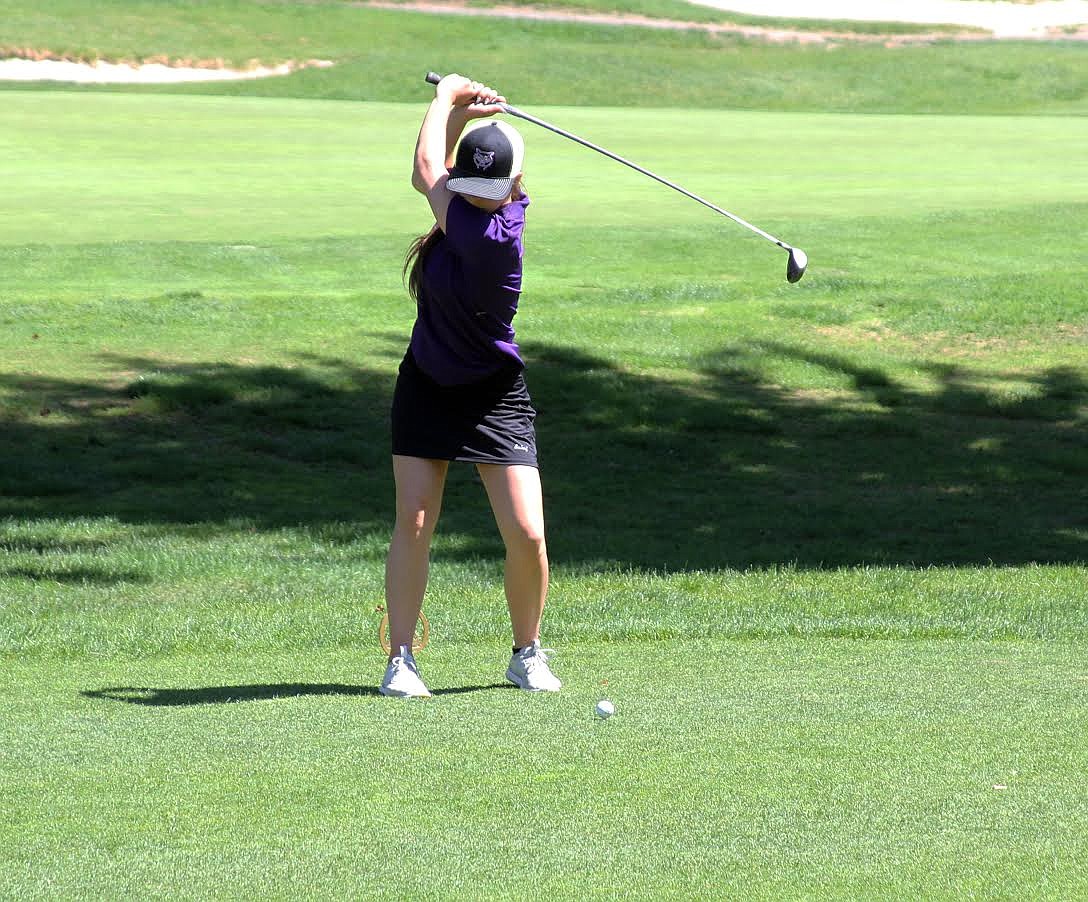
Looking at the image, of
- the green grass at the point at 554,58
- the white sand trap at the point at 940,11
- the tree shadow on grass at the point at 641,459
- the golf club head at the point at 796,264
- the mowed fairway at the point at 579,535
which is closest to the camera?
the mowed fairway at the point at 579,535

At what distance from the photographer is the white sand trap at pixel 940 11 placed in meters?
54.9

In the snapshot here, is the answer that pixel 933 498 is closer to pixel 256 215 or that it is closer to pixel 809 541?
pixel 809 541

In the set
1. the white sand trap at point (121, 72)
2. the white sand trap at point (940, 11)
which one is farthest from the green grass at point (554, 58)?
the white sand trap at point (940, 11)

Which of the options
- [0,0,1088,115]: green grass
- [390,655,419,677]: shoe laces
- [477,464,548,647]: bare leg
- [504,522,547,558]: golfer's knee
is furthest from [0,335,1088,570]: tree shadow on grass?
[0,0,1088,115]: green grass

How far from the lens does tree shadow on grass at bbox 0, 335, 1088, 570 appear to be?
10.4m

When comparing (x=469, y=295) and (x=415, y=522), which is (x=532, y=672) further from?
(x=469, y=295)

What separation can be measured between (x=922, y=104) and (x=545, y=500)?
3464 centimetres

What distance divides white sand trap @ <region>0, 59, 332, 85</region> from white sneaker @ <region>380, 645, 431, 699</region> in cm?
3658

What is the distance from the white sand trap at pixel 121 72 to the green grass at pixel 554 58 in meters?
0.54

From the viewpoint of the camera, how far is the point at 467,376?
18.0 feet

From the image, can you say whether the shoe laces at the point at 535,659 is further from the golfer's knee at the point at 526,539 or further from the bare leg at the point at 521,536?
the golfer's knee at the point at 526,539

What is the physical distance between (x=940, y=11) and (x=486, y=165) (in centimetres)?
5371

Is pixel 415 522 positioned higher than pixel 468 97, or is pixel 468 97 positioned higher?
pixel 468 97

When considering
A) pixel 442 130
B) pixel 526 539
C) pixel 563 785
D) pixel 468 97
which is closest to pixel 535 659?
pixel 526 539
